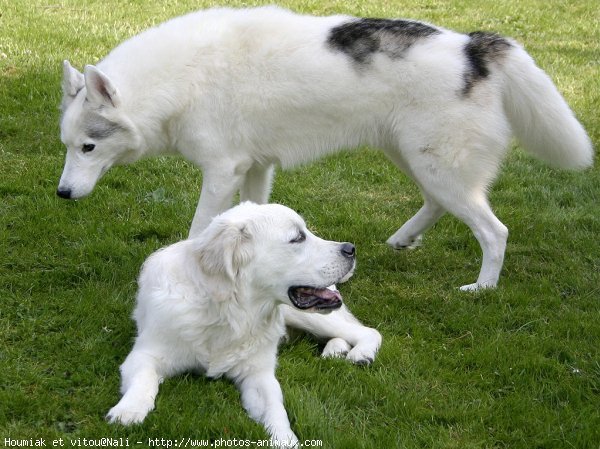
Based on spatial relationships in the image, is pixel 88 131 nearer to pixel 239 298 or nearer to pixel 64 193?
pixel 64 193

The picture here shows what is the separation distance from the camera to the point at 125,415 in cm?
367

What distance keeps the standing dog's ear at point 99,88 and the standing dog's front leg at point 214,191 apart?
0.75 m

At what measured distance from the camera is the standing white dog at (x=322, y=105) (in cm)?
537

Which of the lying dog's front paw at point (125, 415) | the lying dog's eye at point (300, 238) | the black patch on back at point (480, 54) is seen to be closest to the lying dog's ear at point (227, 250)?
the lying dog's eye at point (300, 238)

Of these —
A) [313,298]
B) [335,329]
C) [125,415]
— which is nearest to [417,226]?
[335,329]

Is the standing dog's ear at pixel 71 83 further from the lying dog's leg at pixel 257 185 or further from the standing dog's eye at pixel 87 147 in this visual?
the lying dog's leg at pixel 257 185

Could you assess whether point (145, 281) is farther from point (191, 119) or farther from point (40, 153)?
point (40, 153)

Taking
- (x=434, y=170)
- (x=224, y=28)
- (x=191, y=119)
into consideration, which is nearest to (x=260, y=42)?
(x=224, y=28)

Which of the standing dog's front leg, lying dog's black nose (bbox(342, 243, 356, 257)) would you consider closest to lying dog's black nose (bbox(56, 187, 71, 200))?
the standing dog's front leg

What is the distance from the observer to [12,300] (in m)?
4.95

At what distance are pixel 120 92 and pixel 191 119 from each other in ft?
1.62

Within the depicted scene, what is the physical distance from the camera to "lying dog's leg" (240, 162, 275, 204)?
5992mm

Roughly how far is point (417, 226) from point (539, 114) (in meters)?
1.19

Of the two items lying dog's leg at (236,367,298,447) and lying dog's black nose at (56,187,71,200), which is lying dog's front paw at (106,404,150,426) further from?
lying dog's black nose at (56,187,71,200)
